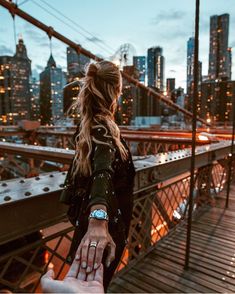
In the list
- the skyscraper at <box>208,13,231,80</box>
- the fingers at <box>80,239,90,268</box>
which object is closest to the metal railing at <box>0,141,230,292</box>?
the fingers at <box>80,239,90,268</box>

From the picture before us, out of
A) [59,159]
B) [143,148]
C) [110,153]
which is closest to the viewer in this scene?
[110,153]

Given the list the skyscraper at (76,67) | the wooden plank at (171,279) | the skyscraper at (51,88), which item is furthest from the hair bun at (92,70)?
the skyscraper at (51,88)

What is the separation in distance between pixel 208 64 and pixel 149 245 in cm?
10659

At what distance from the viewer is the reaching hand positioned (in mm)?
708

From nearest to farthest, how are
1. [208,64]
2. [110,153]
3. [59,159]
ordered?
[110,153] < [59,159] < [208,64]

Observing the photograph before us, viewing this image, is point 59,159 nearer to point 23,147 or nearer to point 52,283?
point 23,147

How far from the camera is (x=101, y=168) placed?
1115 mm

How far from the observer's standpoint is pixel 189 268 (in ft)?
9.85

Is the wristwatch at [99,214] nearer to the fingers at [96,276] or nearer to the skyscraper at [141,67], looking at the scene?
the fingers at [96,276]

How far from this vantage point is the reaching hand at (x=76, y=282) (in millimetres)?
708

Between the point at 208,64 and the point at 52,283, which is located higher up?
the point at 208,64

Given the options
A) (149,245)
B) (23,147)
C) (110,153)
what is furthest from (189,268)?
(23,147)

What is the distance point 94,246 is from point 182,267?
2.58 meters

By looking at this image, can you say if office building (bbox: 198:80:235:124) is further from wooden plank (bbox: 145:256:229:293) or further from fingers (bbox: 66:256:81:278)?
fingers (bbox: 66:256:81:278)
